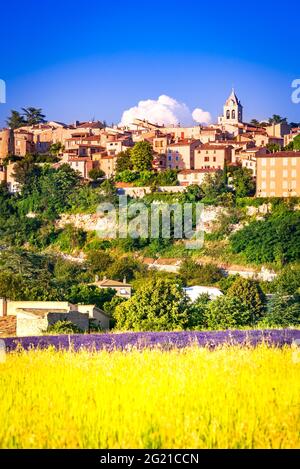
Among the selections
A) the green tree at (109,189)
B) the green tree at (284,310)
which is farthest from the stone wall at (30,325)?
the green tree at (109,189)

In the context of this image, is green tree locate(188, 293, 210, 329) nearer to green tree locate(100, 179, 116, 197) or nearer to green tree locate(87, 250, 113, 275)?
green tree locate(87, 250, 113, 275)

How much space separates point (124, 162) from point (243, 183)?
10750mm

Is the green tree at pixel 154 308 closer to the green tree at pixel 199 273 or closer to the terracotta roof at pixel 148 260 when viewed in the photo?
the green tree at pixel 199 273

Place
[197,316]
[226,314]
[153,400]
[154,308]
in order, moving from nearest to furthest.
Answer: [153,400] < [197,316] < [226,314] < [154,308]

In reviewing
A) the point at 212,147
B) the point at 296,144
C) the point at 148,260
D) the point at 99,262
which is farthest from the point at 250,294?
the point at 212,147

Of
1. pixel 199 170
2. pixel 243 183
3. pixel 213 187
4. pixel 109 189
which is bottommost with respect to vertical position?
pixel 109 189

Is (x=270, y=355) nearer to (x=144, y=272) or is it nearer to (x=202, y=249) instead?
(x=144, y=272)

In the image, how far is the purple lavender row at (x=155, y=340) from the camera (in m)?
11.0

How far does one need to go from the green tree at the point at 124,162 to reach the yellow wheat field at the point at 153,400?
58519 mm

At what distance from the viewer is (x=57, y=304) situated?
32.0 meters

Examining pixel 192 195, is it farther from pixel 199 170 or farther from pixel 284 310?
pixel 284 310

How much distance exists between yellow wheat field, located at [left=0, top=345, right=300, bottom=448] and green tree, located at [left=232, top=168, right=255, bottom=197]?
5155cm

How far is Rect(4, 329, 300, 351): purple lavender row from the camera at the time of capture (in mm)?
11000

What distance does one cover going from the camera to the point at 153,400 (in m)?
7.67
